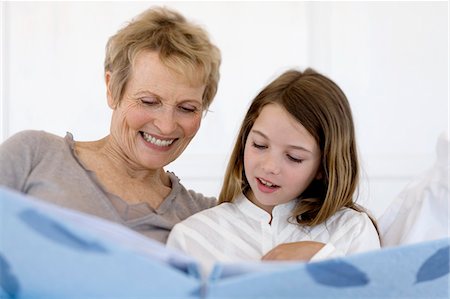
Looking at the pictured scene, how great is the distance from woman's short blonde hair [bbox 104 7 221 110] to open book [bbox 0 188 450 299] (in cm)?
76

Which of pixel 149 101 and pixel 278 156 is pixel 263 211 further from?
pixel 149 101

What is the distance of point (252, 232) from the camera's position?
1650mm

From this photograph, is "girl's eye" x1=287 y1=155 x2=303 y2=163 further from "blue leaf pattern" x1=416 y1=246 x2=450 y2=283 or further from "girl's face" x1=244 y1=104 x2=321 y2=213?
"blue leaf pattern" x1=416 y1=246 x2=450 y2=283

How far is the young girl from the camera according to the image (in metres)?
1.58

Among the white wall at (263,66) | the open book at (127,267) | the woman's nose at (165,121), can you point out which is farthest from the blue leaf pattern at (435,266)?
the white wall at (263,66)

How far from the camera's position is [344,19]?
3559mm

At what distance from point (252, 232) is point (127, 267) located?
2.31 feet

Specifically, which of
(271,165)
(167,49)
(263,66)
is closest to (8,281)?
(271,165)

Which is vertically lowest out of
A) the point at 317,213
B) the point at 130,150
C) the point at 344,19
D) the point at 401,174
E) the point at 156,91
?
the point at 401,174

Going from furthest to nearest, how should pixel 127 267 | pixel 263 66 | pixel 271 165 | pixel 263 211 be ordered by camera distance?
pixel 263 66 → pixel 263 211 → pixel 271 165 → pixel 127 267

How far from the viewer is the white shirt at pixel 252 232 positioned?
157cm

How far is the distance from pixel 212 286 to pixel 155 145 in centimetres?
79

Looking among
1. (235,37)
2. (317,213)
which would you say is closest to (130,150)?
(317,213)

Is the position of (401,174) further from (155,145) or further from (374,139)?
(155,145)
